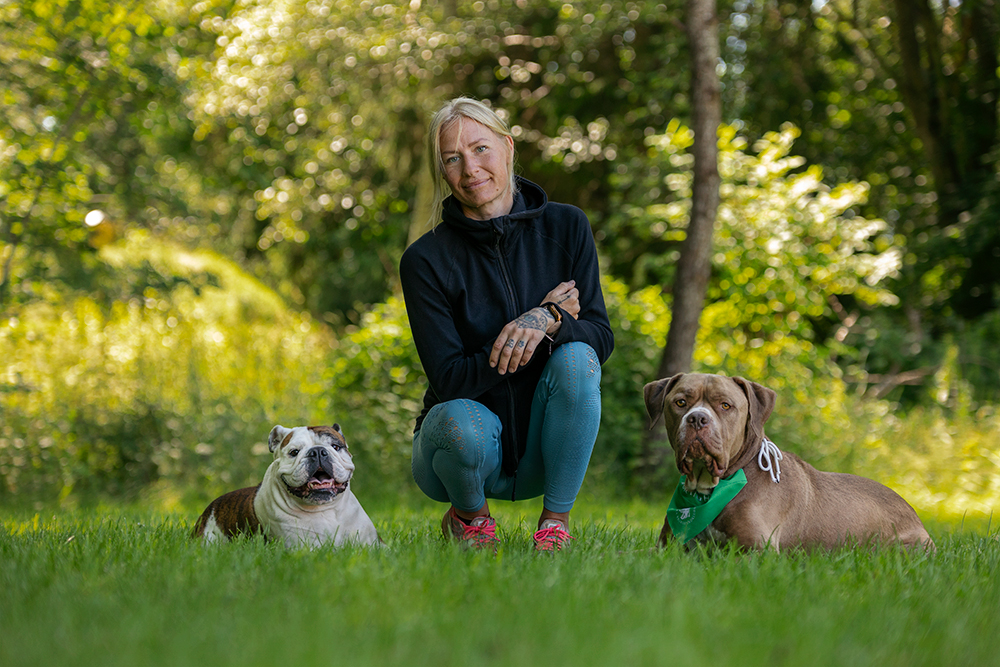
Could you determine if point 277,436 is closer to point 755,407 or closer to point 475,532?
point 475,532

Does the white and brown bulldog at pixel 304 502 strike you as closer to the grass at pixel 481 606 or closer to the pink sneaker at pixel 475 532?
A: the grass at pixel 481 606

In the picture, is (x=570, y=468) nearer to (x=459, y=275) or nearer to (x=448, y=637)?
(x=459, y=275)

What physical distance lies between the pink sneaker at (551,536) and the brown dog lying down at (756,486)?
16.8 inches

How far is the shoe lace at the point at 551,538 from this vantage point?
11.0 feet

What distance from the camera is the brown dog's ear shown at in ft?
12.0

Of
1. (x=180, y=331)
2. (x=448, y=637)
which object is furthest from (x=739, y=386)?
(x=180, y=331)

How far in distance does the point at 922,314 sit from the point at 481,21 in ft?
24.9

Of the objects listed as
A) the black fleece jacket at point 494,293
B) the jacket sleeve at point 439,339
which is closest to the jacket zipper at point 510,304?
the black fleece jacket at point 494,293

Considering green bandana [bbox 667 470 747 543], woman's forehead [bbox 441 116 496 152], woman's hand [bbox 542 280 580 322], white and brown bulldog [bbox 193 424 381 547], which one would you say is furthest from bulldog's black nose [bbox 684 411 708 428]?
woman's forehead [bbox 441 116 496 152]

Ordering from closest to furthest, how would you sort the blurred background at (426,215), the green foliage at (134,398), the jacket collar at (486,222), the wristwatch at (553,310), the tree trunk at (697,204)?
1. the wristwatch at (553,310)
2. the jacket collar at (486,222)
3. the green foliage at (134,398)
4. the tree trunk at (697,204)
5. the blurred background at (426,215)

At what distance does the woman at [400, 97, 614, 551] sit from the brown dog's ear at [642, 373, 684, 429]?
0.27 m

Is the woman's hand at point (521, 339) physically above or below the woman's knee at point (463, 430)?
above

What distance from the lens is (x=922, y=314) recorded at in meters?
12.0

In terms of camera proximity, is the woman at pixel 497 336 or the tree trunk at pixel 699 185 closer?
the woman at pixel 497 336
